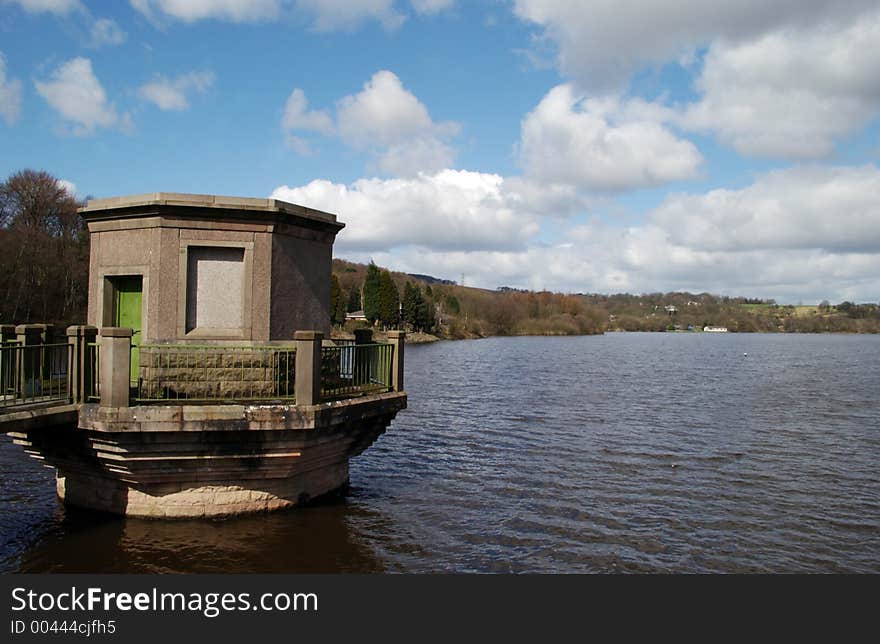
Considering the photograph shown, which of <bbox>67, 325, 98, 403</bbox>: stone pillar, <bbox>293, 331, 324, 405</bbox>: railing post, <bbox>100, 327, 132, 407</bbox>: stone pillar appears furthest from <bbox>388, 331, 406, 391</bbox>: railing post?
<bbox>67, 325, 98, 403</bbox>: stone pillar

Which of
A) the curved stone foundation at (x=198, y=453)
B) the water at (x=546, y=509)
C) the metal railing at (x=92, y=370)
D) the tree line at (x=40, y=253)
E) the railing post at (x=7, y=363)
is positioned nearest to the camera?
the curved stone foundation at (x=198, y=453)

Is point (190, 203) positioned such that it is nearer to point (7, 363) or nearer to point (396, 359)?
point (7, 363)

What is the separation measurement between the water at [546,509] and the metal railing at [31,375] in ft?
7.18

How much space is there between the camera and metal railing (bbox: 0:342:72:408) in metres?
9.38

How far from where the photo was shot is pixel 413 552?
414 inches

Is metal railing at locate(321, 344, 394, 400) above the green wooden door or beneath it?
beneath

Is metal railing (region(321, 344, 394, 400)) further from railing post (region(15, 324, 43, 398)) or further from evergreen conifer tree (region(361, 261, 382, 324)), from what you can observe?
evergreen conifer tree (region(361, 261, 382, 324))

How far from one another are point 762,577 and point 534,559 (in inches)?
134

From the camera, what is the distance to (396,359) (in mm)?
12414

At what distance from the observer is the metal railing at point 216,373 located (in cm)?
1004

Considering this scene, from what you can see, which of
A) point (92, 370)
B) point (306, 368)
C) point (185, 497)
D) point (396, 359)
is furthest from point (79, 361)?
point (396, 359)

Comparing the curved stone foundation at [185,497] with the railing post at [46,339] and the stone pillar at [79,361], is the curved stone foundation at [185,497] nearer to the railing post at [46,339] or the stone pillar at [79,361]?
the stone pillar at [79,361]

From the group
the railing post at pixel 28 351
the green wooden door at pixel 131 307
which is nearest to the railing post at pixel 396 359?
the green wooden door at pixel 131 307

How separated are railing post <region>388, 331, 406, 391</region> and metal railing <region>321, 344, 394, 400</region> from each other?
76 millimetres
